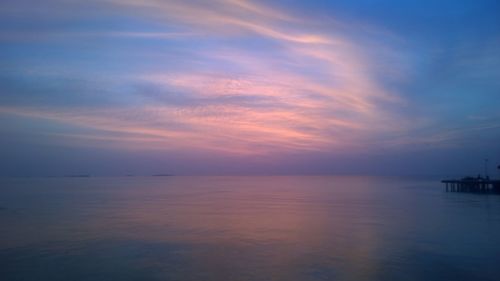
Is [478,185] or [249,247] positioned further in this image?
[478,185]

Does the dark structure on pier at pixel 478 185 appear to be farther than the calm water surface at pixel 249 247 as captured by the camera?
Yes

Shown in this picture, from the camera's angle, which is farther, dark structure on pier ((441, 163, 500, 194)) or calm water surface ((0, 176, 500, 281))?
dark structure on pier ((441, 163, 500, 194))

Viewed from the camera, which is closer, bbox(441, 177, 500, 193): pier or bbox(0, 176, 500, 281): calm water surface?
bbox(0, 176, 500, 281): calm water surface

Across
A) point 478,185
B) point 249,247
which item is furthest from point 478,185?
point 249,247

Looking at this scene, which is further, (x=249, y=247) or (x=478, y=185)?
(x=478, y=185)

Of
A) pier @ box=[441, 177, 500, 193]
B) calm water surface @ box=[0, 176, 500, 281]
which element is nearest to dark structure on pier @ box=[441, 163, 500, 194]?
pier @ box=[441, 177, 500, 193]

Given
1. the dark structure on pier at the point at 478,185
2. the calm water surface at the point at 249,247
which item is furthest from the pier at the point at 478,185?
the calm water surface at the point at 249,247

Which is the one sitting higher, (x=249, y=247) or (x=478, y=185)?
(x=478, y=185)

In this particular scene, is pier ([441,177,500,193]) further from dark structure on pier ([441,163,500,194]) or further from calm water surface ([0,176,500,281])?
calm water surface ([0,176,500,281])

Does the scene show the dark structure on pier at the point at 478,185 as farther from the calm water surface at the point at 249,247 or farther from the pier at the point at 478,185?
the calm water surface at the point at 249,247

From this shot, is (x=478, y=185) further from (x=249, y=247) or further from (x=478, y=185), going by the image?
(x=249, y=247)

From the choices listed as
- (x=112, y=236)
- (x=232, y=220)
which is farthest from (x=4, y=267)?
(x=232, y=220)

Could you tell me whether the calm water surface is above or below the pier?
below

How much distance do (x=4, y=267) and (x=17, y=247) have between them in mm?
4863
